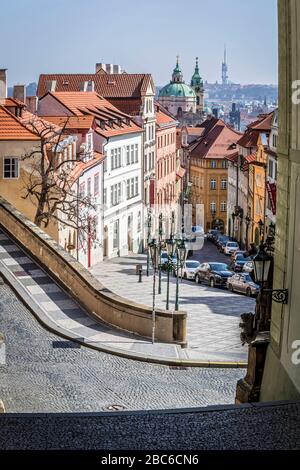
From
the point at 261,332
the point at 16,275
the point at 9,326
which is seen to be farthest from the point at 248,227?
the point at 261,332

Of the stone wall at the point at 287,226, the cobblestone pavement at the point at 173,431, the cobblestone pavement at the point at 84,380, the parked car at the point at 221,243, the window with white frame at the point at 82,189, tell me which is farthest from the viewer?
the parked car at the point at 221,243

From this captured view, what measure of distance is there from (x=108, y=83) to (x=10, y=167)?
31423 mm

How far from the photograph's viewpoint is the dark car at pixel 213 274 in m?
34.9

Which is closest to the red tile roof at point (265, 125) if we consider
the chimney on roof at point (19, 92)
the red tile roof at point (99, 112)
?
the red tile roof at point (99, 112)

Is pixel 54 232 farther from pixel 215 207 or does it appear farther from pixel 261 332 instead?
pixel 215 207

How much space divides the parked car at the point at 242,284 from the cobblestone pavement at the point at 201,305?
0.33 m

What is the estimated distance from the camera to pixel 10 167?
30.5 metres

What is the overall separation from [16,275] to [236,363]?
6.58 meters

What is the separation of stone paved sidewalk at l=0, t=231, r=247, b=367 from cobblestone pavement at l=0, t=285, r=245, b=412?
12.0 inches

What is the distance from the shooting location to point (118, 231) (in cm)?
4741

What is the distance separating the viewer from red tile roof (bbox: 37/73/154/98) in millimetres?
58622

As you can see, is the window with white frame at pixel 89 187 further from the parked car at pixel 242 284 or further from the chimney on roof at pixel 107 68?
the chimney on roof at pixel 107 68

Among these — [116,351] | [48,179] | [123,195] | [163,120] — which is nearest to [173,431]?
[116,351]

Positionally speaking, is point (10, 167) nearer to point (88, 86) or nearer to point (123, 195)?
point (123, 195)
